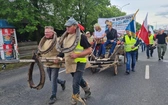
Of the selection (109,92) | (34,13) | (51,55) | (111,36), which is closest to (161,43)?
(111,36)

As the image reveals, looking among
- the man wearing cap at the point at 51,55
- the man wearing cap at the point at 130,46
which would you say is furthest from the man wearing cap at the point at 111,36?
the man wearing cap at the point at 51,55

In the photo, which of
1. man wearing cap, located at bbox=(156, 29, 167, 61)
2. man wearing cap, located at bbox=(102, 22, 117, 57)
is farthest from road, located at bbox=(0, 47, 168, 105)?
man wearing cap, located at bbox=(156, 29, 167, 61)

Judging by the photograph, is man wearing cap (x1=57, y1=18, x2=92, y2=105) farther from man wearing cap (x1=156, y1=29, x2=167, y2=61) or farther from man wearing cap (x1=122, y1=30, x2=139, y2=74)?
man wearing cap (x1=156, y1=29, x2=167, y2=61)

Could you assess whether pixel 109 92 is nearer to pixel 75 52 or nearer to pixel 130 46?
pixel 75 52

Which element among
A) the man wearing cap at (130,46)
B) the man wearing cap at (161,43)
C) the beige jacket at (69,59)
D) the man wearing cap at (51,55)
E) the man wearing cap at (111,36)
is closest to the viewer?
the beige jacket at (69,59)

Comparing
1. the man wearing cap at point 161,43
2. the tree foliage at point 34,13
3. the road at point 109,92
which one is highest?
the tree foliage at point 34,13

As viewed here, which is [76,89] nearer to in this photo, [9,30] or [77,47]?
[77,47]

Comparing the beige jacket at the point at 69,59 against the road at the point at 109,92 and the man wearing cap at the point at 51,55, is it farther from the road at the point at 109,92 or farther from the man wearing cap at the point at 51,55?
the road at the point at 109,92

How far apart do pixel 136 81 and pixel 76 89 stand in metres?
3.18

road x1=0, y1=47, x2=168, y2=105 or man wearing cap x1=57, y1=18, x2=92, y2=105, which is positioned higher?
man wearing cap x1=57, y1=18, x2=92, y2=105

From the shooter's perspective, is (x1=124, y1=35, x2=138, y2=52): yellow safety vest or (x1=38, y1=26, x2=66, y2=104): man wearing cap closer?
(x1=38, y1=26, x2=66, y2=104): man wearing cap

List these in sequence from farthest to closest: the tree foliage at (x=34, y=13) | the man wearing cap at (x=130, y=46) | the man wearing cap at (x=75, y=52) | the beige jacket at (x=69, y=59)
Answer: the tree foliage at (x=34, y=13)
the man wearing cap at (x=130, y=46)
the beige jacket at (x=69, y=59)
the man wearing cap at (x=75, y=52)

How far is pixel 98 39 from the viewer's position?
8.41 m

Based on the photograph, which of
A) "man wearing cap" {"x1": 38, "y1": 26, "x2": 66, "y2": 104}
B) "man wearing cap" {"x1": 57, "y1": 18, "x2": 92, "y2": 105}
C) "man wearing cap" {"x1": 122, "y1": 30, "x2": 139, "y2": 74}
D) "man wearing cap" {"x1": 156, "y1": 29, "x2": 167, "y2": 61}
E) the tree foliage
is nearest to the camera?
"man wearing cap" {"x1": 57, "y1": 18, "x2": 92, "y2": 105}
